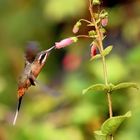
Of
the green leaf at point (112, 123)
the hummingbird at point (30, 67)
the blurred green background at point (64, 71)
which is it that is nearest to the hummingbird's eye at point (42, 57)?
the hummingbird at point (30, 67)

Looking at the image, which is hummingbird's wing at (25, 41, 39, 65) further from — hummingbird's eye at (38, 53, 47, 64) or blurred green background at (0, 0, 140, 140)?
blurred green background at (0, 0, 140, 140)

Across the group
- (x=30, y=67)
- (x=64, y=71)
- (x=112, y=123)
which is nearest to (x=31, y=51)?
(x=30, y=67)

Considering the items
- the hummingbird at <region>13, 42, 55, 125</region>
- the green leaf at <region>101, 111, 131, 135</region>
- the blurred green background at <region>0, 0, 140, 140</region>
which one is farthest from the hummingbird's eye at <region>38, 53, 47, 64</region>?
the blurred green background at <region>0, 0, 140, 140</region>

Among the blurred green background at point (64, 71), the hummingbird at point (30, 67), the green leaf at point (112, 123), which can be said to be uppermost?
the blurred green background at point (64, 71)

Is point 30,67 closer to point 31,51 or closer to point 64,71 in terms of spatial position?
point 31,51

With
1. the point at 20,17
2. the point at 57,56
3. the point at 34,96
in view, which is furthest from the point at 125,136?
the point at 20,17

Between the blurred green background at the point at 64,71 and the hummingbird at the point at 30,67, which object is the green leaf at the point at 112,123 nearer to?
the hummingbird at the point at 30,67

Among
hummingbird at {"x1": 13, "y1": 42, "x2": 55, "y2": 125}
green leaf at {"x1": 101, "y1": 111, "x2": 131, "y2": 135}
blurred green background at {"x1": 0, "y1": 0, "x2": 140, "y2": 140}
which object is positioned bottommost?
green leaf at {"x1": 101, "y1": 111, "x2": 131, "y2": 135}
